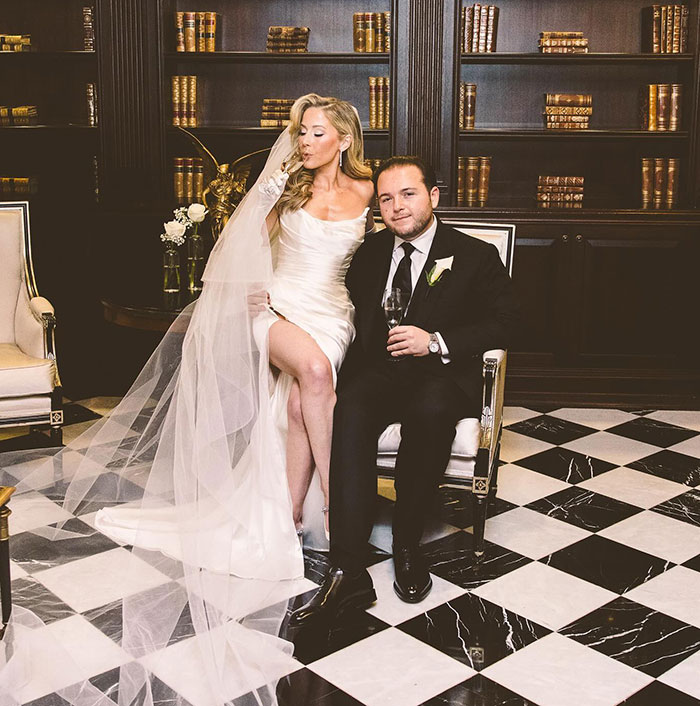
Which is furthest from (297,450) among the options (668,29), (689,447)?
(668,29)

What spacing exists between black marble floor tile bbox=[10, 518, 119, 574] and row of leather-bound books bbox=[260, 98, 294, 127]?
263 centimetres

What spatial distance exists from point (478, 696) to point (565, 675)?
0.25m

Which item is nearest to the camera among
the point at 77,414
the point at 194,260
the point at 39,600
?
the point at 39,600

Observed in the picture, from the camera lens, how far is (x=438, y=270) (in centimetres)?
320

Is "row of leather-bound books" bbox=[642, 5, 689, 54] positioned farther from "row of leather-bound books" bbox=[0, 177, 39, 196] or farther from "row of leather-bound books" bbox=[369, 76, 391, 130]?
"row of leather-bound books" bbox=[0, 177, 39, 196]

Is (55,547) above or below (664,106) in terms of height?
below

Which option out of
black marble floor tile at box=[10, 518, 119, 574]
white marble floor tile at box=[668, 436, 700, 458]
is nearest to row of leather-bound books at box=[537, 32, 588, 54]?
white marble floor tile at box=[668, 436, 700, 458]

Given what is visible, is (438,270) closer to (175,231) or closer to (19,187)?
(175,231)

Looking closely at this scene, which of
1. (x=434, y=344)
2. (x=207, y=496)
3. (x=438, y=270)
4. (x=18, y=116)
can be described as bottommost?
(x=207, y=496)

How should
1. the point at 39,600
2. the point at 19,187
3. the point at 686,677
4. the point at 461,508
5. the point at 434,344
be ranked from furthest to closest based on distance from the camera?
the point at 19,187 → the point at 461,508 → the point at 434,344 → the point at 39,600 → the point at 686,677

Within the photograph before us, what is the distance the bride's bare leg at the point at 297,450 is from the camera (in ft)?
10.4

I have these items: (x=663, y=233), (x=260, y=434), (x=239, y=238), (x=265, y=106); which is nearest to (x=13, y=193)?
(x=265, y=106)

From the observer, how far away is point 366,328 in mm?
3303

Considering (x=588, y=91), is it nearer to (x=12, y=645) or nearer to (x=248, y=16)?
(x=248, y=16)
